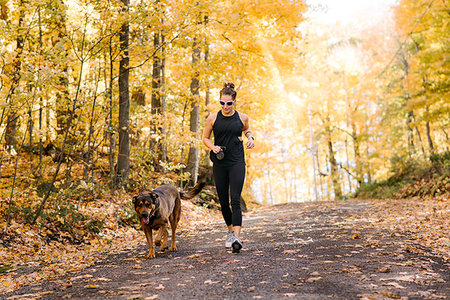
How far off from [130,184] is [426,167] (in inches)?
481

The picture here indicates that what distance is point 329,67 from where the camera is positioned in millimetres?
27469

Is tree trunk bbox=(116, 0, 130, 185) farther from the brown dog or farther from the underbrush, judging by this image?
the underbrush

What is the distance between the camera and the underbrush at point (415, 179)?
1366 cm

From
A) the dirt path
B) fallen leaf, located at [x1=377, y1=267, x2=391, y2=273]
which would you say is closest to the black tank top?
the dirt path

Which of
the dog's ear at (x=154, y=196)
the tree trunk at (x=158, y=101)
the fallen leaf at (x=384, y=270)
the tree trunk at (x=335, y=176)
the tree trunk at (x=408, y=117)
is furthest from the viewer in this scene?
the tree trunk at (x=335, y=176)

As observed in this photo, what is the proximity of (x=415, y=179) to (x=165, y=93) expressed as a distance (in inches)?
466

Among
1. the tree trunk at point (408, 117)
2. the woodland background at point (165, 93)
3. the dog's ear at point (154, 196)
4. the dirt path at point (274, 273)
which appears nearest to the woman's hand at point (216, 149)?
the dog's ear at point (154, 196)

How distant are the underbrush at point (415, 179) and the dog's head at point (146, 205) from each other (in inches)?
443

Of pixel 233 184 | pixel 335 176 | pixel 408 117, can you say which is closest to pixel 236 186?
pixel 233 184

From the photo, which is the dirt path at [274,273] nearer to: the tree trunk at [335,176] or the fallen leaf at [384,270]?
the fallen leaf at [384,270]

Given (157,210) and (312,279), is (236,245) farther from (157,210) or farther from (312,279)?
(312,279)

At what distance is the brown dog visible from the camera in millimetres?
5527

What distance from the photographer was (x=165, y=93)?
1132cm

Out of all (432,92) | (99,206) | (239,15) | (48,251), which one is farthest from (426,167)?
(48,251)
